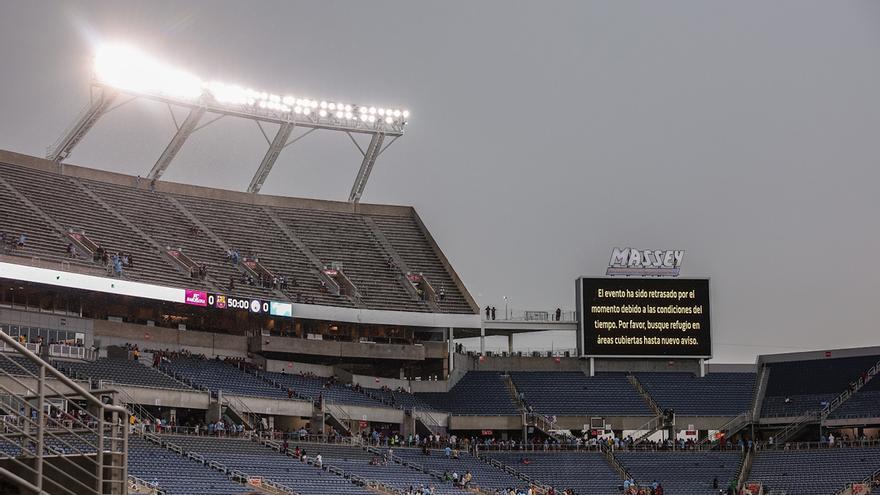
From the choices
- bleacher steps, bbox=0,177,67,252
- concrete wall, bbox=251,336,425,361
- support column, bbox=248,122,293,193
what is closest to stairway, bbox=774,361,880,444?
concrete wall, bbox=251,336,425,361

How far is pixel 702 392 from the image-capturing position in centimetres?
7112

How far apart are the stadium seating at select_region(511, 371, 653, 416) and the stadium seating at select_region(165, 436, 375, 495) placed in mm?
20555

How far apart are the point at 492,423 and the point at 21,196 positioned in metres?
27.7

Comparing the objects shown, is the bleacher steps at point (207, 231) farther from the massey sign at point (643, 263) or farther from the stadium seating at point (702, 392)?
the stadium seating at point (702, 392)

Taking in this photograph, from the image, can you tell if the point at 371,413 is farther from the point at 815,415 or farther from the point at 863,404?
the point at 863,404

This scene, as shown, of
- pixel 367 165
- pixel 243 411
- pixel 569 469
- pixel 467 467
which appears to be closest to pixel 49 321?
pixel 243 411

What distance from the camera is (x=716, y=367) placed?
7431 centimetres

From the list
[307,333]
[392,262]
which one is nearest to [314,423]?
[307,333]

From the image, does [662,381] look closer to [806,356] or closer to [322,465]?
[806,356]

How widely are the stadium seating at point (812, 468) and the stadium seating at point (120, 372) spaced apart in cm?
2936

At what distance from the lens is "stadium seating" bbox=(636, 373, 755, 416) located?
6962 cm

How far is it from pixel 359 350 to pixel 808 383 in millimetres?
26104

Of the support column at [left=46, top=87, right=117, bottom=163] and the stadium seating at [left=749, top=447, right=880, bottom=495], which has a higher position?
the support column at [left=46, top=87, right=117, bottom=163]

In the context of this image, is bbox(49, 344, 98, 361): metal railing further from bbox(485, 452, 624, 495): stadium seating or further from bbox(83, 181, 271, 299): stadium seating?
bbox(485, 452, 624, 495): stadium seating
